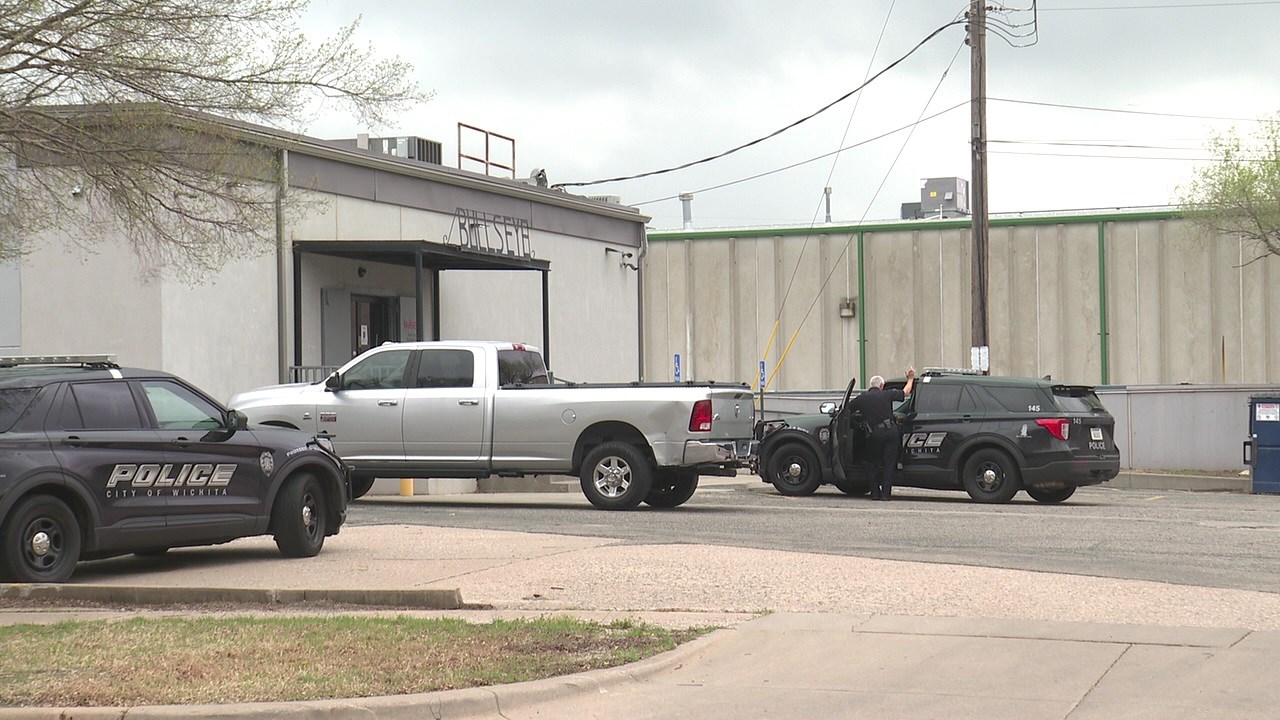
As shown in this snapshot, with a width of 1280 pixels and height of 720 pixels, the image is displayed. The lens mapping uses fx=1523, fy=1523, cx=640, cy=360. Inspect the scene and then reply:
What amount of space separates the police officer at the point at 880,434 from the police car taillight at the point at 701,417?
11.1 ft

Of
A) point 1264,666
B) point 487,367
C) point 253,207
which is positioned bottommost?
point 1264,666

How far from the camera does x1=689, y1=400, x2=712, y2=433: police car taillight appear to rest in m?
17.6

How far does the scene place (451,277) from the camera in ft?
94.7

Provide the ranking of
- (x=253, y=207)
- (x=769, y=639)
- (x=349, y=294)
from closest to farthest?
(x=769, y=639), (x=253, y=207), (x=349, y=294)

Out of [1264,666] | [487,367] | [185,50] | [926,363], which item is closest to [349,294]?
[487,367]

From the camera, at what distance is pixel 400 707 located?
6.88 metres

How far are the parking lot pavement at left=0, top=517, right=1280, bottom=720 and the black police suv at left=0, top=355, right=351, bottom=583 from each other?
37cm

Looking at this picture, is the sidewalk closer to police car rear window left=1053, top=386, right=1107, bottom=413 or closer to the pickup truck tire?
the pickup truck tire

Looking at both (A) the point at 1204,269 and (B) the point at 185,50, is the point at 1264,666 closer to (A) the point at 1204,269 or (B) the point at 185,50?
(B) the point at 185,50

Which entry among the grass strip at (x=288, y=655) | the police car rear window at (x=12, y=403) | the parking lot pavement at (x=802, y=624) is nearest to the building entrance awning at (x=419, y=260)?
the parking lot pavement at (x=802, y=624)

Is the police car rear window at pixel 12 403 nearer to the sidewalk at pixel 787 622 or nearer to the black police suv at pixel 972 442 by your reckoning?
the sidewalk at pixel 787 622

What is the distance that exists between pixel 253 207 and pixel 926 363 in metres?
24.1

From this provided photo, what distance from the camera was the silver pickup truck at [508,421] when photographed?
17.7m

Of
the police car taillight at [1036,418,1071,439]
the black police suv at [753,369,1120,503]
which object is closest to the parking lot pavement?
the black police suv at [753,369,1120,503]
